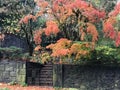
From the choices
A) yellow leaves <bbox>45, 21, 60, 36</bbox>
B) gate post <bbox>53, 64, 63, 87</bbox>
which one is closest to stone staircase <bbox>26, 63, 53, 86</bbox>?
gate post <bbox>53, 64, 63, 87</bbox>

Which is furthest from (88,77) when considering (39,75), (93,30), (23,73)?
(23,73)

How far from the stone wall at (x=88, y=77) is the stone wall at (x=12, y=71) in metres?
2.02

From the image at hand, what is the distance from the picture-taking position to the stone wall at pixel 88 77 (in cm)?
1978

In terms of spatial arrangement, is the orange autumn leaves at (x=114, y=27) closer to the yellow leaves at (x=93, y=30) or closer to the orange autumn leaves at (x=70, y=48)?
the yellow leaves at (x=93, y=30)

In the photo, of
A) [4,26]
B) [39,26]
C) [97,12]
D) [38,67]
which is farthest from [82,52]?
[4,26]

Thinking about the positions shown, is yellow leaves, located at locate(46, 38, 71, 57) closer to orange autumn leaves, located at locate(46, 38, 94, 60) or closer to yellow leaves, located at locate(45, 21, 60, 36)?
orange autumn leaves, located at locate(46, 38, 94, 60)

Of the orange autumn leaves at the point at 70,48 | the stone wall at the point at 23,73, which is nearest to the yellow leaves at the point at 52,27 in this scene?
the orange autumn leaves at the point at 70,48

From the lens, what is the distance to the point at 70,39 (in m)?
20.7

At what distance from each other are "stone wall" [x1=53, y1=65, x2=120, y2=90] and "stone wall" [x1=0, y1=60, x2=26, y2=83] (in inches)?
79.4

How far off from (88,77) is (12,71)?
469 cm

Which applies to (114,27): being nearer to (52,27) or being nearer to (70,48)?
(70,48)

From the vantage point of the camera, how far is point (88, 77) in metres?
20.0

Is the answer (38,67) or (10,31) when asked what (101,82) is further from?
(10,31)

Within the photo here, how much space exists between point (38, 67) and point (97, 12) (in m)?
A: 5.66
